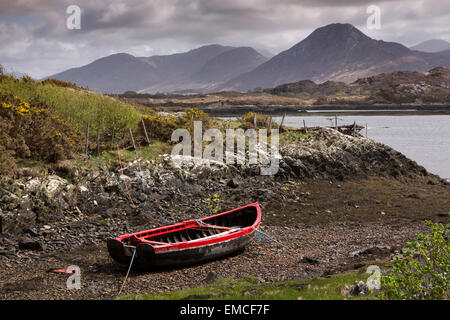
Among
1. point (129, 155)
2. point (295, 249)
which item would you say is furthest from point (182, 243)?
point (129, 155)

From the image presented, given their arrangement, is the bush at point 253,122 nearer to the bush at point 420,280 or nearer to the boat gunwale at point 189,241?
the boat gunwale at point 189,241

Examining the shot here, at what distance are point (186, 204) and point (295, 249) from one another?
7.89 meters

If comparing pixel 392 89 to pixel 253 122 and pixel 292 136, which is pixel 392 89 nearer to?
pixel 292 136

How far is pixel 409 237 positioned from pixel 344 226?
11.5 ft

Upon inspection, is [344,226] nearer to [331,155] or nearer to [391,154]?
[331,155]

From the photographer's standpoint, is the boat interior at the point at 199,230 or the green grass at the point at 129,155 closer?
the boat interior at the point at 199,230

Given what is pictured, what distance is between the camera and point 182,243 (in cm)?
1468

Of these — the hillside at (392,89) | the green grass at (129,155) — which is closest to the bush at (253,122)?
the green grass at (129,155)

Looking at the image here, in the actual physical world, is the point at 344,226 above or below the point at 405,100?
below

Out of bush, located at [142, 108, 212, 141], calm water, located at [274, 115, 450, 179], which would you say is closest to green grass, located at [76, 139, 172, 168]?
bush, located at [142, 108, 212, 141]

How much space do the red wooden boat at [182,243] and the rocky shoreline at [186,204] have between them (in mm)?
504

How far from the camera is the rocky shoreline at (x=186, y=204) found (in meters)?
15.6

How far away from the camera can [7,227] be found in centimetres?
1717
